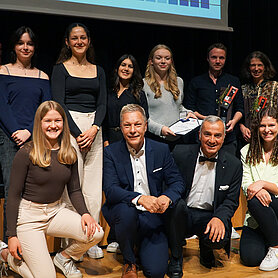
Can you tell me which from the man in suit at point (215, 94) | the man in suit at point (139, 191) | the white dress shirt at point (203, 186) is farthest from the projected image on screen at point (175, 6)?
the white dress shirt at point (203, 186)

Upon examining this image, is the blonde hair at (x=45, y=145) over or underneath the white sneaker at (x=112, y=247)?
over

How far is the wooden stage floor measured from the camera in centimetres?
286

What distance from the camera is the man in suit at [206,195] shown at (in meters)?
2.81

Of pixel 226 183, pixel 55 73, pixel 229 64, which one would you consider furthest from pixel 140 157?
pixel 229 64

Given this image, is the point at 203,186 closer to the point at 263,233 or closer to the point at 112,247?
the point at 263,233

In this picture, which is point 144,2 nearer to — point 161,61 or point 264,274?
point 161,61

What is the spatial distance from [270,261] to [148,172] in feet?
3.29

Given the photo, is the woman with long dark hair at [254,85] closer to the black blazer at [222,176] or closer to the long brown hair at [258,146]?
the long brown hair at [258,146]

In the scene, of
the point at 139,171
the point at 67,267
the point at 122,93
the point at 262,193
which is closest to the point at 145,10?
the point at 122,93

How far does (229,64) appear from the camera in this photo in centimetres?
477

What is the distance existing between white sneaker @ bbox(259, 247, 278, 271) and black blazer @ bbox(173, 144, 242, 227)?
35 centimetres

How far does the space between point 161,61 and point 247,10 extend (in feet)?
5.82

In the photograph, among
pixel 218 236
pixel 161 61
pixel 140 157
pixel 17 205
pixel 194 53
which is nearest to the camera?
pixel 17 205

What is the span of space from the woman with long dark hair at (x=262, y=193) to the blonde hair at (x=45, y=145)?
4.15ft
